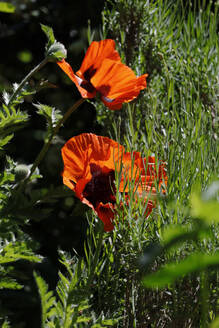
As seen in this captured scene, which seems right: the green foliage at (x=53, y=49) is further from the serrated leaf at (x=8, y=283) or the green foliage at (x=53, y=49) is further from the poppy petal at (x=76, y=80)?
the serrated leaf at (x=8, y=283)

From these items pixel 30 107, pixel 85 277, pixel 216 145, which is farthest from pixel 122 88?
pixel 30 107

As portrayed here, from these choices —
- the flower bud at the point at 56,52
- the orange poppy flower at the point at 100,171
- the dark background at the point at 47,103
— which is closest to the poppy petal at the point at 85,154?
the orange poppy flower at the point at 100,171

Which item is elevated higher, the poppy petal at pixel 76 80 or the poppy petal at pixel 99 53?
the poppy petal at pixel 99 53

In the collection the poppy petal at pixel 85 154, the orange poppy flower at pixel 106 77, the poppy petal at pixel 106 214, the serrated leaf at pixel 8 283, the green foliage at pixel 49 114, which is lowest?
the serrated leaf at pixel 8 283

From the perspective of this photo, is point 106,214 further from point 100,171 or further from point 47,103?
point 47,103

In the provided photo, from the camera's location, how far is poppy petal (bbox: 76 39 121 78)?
0.67m

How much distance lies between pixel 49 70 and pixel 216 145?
2.26ft

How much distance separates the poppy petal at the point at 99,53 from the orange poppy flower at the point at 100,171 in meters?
0.13

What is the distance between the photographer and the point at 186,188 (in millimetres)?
549

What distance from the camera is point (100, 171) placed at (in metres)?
0.63

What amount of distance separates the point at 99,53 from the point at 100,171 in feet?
0.61

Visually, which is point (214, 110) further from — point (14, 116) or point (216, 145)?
point (14, 116)

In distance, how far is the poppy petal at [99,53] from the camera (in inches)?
26.6

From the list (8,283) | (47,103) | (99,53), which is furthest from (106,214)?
(47,103)
